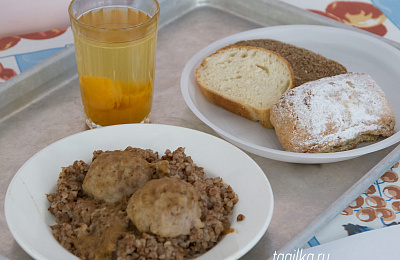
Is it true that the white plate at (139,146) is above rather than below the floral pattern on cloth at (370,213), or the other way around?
above

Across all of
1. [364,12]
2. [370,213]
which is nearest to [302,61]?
[370,213]

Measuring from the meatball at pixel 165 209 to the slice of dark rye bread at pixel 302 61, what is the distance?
70 cm

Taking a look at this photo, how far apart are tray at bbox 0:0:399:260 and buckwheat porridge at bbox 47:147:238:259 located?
0.14 m

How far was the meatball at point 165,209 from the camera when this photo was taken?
96 cm

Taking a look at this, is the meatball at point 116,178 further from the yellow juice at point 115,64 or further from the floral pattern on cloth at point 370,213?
the floral pattern on cloth at point 370,213

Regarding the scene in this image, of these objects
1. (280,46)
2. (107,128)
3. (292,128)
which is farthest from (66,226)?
(280,46)

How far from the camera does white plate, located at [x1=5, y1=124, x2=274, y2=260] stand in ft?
3.29

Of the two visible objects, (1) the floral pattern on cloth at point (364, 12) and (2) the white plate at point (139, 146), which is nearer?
(2) the white plate at point (139, 146)

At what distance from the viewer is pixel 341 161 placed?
54.7 inches

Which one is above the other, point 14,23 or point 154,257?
point 154,257

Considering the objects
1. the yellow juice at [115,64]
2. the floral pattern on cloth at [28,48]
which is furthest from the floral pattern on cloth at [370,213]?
the floral pattern on cloth at [28,48]

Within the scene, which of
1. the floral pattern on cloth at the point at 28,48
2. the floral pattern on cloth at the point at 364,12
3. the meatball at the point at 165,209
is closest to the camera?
the meatball at the point at 165,209

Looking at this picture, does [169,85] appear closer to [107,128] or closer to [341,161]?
[107,128]

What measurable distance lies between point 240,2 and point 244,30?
0.14m
